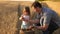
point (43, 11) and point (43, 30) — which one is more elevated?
point (43, 11)

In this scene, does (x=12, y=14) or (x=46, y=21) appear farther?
(x=12, y=14)

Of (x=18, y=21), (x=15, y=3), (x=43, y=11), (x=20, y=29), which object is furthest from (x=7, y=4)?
(x=43, y=11)

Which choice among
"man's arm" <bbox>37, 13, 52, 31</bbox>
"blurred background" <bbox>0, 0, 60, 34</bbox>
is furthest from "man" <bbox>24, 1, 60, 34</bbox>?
"blurred background" <bbox>0, 0, 60, 34</bbox>

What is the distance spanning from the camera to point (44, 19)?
179 centimetres

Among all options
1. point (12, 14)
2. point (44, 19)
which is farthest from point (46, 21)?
point (12, 14)

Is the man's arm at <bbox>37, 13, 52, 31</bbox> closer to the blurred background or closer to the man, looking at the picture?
the man

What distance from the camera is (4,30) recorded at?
2.07m

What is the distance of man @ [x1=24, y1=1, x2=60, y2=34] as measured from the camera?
A: 1.79 metres

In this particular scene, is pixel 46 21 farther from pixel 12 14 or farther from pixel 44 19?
pixel 12 14

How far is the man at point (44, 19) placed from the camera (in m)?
1.79

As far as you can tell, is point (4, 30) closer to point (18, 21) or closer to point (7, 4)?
point (18, 21)

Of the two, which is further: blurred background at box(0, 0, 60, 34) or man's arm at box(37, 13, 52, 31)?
blurred background at box(0, 0, 60, 34)

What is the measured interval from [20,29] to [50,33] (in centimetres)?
32

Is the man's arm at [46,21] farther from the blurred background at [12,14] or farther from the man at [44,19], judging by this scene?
the blurred background at [12,14]
